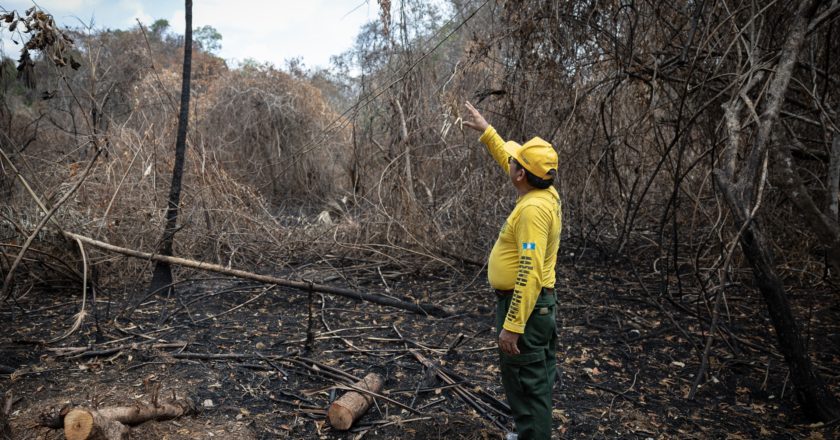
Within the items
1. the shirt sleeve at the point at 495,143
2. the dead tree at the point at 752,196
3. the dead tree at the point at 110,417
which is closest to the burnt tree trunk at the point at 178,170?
the dead tree at the point at 110,417

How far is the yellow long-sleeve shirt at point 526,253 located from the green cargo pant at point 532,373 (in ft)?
0.44

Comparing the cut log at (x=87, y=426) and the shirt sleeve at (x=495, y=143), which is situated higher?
the shirt sleeve at (x=495, y=143)

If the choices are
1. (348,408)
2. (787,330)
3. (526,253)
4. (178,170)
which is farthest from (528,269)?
(178,170)

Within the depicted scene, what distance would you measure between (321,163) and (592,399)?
31.8 ft

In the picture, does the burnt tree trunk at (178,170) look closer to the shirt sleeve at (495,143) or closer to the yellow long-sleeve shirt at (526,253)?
the shirt sleeve at (495,143)

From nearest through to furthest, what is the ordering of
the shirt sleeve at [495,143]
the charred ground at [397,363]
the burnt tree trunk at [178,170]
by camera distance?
1. the charred ground at [397,363]
2. the shirt sleeve at [495,143]
3. the burnt tree trunk at [178,170]

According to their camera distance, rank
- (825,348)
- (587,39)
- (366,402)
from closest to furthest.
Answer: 1. (366,402)
2. (825,348)
3. (587,39)

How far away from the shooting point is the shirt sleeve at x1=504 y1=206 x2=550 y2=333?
2457mm

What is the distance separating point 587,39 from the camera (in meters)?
4.67

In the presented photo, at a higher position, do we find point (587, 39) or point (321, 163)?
point (587, 39)

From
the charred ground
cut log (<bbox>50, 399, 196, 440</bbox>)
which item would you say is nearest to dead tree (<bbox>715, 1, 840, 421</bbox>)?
the charred ground

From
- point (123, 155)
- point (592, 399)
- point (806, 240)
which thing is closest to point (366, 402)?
point (592, 399)

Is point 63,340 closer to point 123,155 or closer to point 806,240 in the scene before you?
point 123,155

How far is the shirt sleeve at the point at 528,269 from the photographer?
2.46 metres
